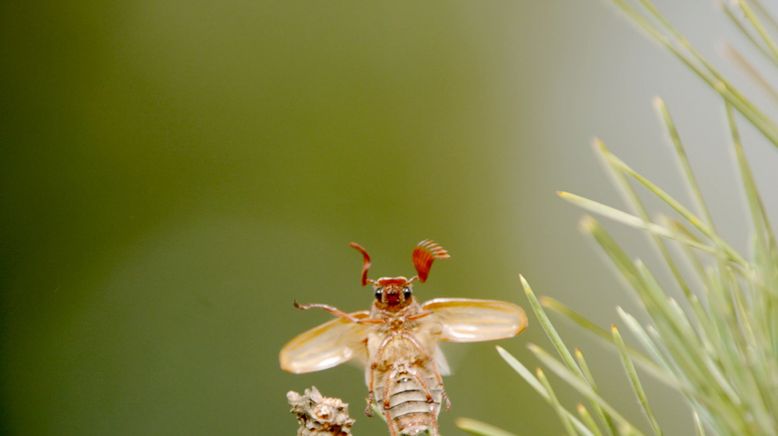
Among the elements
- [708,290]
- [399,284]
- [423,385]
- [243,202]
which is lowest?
[708,290]

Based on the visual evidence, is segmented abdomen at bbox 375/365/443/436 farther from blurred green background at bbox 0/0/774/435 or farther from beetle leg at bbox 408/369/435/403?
blurred green background at bbox 0/0/774/435

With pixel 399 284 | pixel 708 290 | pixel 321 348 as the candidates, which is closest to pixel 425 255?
pixel 399 284

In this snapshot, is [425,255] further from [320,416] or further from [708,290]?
[708,290]

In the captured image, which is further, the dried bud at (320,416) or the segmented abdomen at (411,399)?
the segmented abdomen at (411,399)

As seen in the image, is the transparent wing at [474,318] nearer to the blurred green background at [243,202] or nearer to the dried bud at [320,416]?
the dried bud at [320,416]

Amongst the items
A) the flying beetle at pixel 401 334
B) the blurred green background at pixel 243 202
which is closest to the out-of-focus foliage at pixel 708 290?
the flying beetle at pixel 401 334

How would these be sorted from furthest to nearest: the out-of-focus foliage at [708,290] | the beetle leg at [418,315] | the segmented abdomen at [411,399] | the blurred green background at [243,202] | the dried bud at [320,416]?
the blurred green background at [243,202] < the beetle leg at [418,315] < the segmented abdomen at [411,399] < the dried bud at [320,416] < the out-of-focus foliage at [708,290]

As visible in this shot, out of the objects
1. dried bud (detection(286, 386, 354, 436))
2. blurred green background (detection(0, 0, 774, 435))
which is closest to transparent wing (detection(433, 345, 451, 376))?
dried bud (detection(286, 386, 354, 436))
